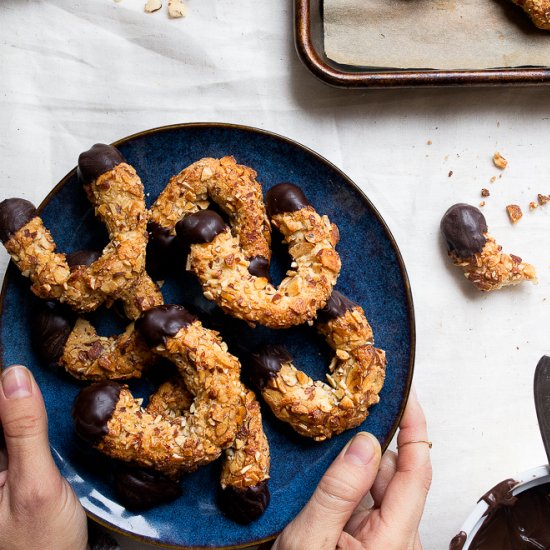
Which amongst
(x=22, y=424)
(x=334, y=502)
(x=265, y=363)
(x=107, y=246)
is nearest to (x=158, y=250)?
(x=107, y=246)

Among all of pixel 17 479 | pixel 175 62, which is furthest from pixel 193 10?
pixel 17 479

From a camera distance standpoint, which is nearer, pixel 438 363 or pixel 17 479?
pixel 17 479

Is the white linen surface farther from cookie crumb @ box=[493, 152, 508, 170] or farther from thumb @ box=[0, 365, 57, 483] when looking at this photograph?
thumb @ box=[0, 365, 57, 483]

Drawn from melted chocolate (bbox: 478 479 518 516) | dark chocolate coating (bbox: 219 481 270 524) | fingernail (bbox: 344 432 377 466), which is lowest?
melted chocolate (bbox: 478 479 518 516)

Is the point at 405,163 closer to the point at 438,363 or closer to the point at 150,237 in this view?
the point at 438,363

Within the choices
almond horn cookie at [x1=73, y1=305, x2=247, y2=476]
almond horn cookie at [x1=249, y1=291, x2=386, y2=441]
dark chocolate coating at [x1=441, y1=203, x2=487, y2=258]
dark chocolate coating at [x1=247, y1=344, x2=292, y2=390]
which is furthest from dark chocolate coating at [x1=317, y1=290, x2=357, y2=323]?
dark chocolate coating at [x1=441, y1=203, x2=487, y2=258]

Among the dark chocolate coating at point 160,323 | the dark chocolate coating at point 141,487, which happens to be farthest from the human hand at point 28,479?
the dark chocolate coating at point 160,323

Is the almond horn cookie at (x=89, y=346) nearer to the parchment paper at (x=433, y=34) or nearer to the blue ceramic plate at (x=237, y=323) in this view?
the blue ceramic plate at (x=237, y=323)
